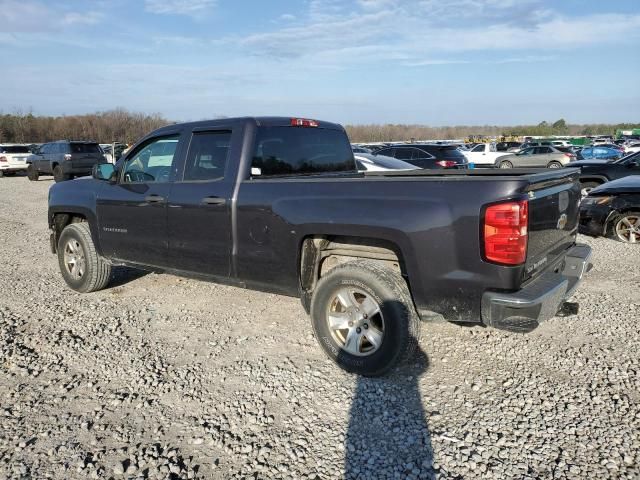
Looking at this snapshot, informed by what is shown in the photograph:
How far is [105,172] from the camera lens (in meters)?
5.40

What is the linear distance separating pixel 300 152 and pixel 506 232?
2.30 metres

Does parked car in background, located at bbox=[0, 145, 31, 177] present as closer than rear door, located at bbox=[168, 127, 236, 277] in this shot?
No

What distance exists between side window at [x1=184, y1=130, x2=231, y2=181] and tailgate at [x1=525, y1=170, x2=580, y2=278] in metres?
2.55

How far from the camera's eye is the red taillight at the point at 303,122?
15.6ft

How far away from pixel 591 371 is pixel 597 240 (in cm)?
527

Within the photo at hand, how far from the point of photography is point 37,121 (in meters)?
64.8

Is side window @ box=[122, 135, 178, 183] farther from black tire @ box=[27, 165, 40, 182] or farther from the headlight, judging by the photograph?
black tire @ box=[27, 165, 40, 182]

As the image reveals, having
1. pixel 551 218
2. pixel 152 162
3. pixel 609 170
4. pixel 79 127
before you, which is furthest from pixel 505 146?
pixel 79 127

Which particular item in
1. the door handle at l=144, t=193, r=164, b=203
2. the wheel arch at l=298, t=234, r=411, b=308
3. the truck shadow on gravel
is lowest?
the truck shadow on gravel

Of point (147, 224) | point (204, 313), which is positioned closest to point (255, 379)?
point (204, 313)

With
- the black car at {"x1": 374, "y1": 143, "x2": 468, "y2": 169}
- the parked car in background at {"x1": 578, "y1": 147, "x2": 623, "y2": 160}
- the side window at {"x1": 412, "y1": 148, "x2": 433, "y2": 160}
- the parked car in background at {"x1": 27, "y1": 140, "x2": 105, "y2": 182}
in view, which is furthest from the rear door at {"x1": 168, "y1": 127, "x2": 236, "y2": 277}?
the parked car in background at {"x1": 578, "y1": 147, "x2": 623, "y2": 160}

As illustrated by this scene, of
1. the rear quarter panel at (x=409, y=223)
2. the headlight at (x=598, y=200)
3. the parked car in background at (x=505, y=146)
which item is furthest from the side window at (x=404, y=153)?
the parked car in background at (x=505, y=146)

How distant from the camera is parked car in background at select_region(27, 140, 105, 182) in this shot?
2038cm

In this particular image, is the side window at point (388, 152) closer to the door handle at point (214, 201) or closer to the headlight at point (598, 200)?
the headlight at point (598, 200)
